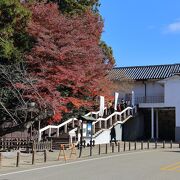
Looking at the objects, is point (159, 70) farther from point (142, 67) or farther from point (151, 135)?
point (151, 135)

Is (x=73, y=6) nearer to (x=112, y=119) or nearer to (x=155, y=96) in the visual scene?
(x=112, y=119)

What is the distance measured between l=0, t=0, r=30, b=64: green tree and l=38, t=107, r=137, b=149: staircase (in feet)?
22.2

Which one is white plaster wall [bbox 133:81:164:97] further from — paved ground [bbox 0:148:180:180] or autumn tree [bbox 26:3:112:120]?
paved ground [bbox 0:148:180:180]

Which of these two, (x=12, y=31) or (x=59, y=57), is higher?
(x=12, y=31)

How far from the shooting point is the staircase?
29853 mm

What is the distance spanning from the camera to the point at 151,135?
155 ft

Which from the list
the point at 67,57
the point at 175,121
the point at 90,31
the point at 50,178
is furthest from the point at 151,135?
the point at 50,178

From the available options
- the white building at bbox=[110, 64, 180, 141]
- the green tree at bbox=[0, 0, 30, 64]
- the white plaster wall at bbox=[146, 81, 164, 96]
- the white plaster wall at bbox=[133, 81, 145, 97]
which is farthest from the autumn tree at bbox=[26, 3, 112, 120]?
the white plaster wall at bbox=[133, 81, 145, 97]

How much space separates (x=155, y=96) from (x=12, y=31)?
1107 inches

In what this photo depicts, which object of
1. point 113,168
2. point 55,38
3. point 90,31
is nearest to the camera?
point 113,168

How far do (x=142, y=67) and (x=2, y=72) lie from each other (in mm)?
29504

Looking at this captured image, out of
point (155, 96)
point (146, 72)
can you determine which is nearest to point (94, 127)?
point (155, 96)

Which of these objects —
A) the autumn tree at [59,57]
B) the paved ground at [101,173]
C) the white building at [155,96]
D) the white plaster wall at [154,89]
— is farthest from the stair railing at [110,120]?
the paved ground at [101,173]

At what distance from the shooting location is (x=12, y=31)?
73.8 feet
